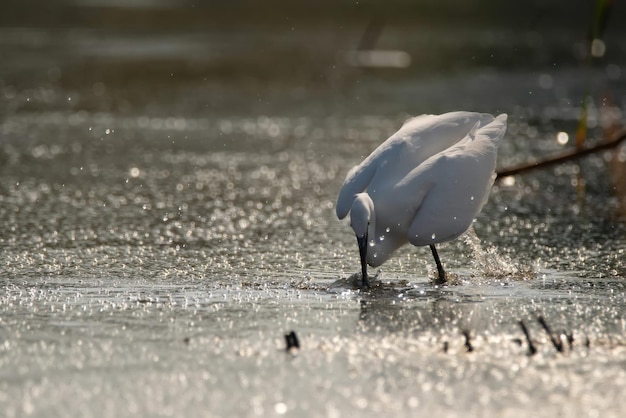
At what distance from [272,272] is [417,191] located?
3.05 ft

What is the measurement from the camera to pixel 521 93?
50.0 feet

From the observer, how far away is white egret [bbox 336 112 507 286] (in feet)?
21.6

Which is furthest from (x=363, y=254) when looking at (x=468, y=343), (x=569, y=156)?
(x=569, y=156)

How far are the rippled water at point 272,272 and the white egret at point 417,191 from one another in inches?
10.2

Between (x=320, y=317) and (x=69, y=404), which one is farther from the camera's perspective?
(x=320, y=317)

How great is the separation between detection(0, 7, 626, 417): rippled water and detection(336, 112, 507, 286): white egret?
259mm

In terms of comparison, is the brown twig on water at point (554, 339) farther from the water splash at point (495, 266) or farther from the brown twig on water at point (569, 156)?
the brown twig on water at point (569, 156)

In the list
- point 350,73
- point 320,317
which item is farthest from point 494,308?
point 350,73

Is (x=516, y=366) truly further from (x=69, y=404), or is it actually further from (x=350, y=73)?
(x=350, y=73)

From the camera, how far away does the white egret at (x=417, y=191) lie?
21.6 ft

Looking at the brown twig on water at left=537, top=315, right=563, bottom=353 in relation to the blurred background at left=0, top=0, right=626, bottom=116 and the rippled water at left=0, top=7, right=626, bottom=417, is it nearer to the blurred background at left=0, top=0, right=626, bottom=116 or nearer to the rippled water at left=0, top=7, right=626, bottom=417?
the rippled water at left=0, top=7, right=626, bottom=417

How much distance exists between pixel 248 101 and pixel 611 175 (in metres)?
5.60

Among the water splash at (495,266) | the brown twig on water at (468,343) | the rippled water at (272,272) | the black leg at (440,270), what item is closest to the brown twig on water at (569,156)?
the rippled water at (272,272)

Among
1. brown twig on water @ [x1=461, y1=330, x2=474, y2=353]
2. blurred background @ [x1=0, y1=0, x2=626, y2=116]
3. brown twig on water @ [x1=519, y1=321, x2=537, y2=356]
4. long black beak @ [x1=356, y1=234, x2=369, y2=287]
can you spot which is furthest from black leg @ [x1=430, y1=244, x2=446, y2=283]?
blurred background @ [x1=0, y1=0, x2=626, y2=116]
